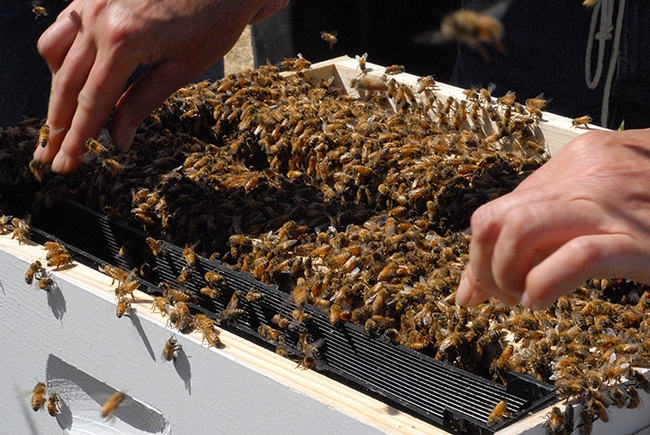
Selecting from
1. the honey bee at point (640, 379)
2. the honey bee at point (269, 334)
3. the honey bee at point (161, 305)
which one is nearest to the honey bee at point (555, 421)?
the honey bee at point (640, 379)

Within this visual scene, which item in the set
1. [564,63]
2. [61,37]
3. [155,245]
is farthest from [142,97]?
[564,63]

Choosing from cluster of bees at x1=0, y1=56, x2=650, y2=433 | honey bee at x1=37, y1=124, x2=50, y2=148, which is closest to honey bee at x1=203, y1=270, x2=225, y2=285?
cluster of bees at x1=0, y1=56, x2=650, y2=433

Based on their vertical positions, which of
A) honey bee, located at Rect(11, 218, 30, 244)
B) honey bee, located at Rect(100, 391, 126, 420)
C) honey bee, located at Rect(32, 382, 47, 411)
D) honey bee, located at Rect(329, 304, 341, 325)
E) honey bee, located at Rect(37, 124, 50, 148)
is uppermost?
honey bee, located at Rect(37, 124, 50, 148)

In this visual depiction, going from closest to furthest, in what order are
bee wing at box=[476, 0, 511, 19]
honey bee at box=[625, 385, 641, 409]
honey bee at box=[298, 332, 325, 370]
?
honey bee at box=[625, 385, 641, 409] < honey bee at box=[298, 332, 325, 370] < bee wing at box=[476, 0, 511, 19]

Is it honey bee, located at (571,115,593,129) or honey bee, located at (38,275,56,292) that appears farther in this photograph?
honey bee, located at (571,115,593,129)

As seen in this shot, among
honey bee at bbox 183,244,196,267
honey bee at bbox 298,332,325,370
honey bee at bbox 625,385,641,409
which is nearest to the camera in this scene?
honey bee at bbox 625,385,641,409

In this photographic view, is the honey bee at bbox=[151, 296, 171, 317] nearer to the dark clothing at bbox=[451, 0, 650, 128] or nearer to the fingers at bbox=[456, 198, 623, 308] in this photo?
the fingers at bbox=[456, 198, 623, 308]

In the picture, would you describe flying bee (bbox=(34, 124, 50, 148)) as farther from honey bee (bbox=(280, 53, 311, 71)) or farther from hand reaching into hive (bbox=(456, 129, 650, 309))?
hand reaching into hive (bbox=(456, 129, 650, 309))

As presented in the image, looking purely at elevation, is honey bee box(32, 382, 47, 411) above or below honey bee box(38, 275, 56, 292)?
below
